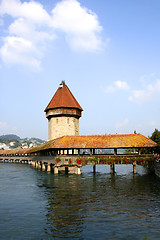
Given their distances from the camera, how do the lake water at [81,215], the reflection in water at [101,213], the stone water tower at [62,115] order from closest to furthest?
the lake water at [81,215], the reflection in water at [101,213], the stone water tower at [62,115]

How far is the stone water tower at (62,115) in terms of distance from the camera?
46594mm

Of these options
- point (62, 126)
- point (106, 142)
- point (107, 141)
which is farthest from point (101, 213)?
point (62, 126)

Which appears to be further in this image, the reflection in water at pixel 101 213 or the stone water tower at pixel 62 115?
the stone water tower at pixel 62 115

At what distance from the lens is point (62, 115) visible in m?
46.9

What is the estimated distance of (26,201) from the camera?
53.9 ft

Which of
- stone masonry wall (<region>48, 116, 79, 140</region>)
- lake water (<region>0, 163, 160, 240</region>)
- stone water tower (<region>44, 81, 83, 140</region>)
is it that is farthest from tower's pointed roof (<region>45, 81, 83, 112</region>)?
lake water (<region>0, 163, 160, 240</region>)

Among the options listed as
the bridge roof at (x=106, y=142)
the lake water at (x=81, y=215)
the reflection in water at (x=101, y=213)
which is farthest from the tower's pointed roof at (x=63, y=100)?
the lake water at (x=81, y=215)

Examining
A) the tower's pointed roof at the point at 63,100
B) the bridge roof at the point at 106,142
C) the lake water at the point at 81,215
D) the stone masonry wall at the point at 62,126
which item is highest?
the tower's pointed roof at the point at 63,100

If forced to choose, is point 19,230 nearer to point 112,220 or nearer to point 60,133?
point 112,220

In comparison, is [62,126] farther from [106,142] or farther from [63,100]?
[106,142]

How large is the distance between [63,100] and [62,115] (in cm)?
329

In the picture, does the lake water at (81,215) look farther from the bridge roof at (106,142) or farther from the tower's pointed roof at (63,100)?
the tower's pointed roof at (63,100)

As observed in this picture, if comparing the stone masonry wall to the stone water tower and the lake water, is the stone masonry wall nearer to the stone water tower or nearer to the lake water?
the stone water tower

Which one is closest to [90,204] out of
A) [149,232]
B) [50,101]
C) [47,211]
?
[47,211]
